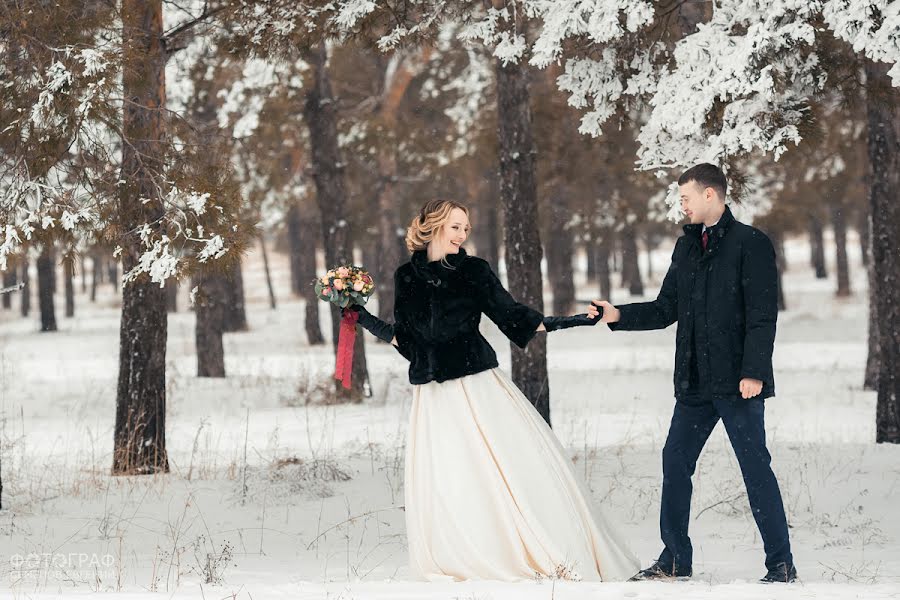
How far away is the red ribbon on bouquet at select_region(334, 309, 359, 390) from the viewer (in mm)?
6066

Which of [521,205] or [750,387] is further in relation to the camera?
[521,205]

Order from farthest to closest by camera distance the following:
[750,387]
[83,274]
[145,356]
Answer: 1. [83,274]
2. [145,356]
3. [750,387]

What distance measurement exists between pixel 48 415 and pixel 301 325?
16240 millimetres

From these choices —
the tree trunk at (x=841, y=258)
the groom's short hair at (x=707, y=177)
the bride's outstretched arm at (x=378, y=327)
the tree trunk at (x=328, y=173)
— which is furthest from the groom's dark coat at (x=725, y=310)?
the tree trunk at (x=841, y=258)

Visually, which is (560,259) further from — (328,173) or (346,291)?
(346,291)

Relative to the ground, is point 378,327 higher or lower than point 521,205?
lower

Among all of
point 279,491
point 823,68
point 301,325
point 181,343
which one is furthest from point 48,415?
point 301,325

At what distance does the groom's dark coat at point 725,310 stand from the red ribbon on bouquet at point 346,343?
1864mm

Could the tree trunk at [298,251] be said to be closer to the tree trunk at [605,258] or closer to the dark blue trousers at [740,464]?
the tree trunk at [605,258]

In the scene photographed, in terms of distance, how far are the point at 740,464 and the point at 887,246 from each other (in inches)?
225

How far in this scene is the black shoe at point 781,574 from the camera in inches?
207

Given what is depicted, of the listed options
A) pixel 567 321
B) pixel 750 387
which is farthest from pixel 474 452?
pixel 750 387

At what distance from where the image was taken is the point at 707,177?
5441mm

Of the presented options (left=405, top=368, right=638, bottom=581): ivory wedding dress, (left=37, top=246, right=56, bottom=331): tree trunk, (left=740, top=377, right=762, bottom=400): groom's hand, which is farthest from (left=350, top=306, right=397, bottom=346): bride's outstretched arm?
(left=37, top=246, right=56, bottom=331): tree trunk
